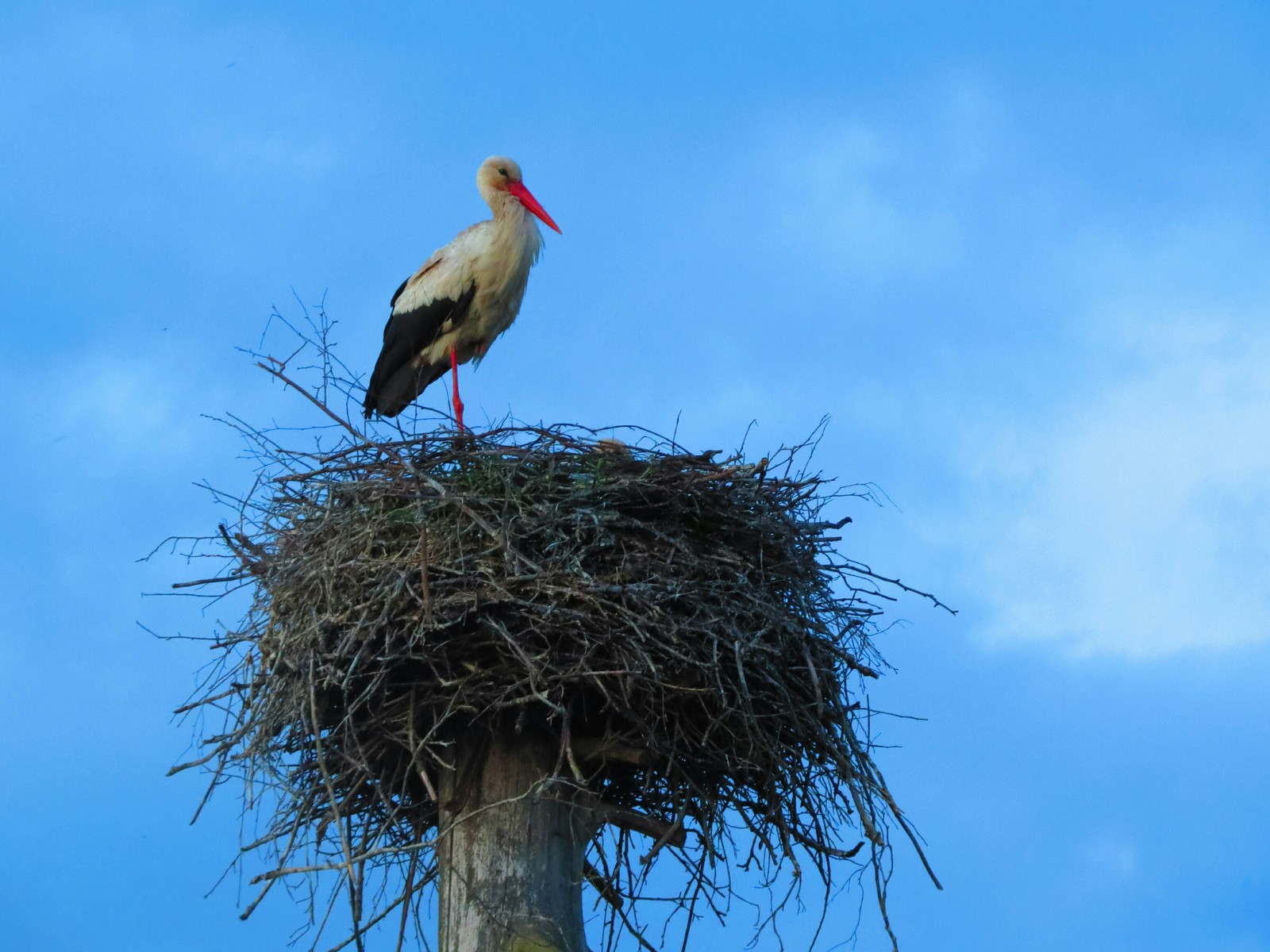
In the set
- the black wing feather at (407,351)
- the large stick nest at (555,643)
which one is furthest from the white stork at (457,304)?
the large stick nest at (555,643)

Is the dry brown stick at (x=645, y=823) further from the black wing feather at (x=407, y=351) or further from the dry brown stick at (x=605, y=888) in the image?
the black wing feather at (x=407, y=351)

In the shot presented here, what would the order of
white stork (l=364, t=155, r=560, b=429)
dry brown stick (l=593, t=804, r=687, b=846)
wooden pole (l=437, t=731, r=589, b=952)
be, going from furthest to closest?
white stork (l=364, t=155, r=560, b=429)
dry brown stick (l=593, t=804, r=687, b=846)
wooden pole (l=437, t=731, r=589, b=952)

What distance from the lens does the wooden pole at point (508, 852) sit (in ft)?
14.7

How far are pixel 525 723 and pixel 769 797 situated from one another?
0.90 m

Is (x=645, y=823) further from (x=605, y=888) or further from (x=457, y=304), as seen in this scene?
(x=457, y=304)

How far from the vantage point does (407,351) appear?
7605 millimetres

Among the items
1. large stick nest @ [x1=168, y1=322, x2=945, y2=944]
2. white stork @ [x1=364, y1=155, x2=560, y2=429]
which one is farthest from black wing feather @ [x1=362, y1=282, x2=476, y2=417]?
large stick nest @ [x1=168, y1=322, x2=945, y2=944]

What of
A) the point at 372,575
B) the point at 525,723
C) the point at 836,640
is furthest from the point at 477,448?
the point at 836,640

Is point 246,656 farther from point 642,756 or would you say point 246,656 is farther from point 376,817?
point 642,756

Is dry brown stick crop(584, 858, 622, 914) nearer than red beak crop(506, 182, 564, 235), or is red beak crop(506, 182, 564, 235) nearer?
dry brown stick crop(584, 858, 622, 914)

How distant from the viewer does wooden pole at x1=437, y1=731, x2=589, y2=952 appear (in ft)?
14.7

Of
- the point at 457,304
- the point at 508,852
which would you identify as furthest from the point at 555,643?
the point at 457,304

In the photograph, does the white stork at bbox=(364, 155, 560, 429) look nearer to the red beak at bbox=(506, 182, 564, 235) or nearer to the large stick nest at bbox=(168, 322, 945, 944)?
the red beak at bbox=(506, 182, 564, 235)

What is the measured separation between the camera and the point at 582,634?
4.55 m
